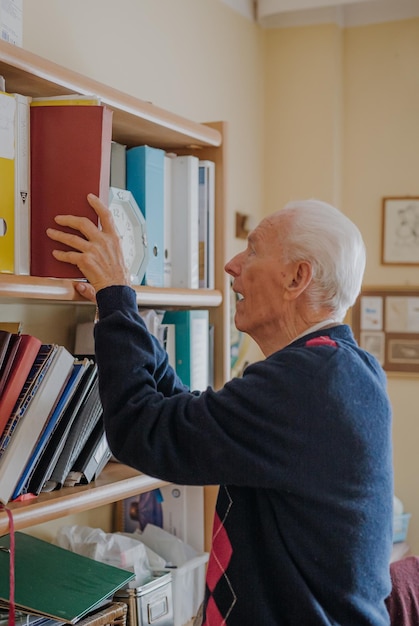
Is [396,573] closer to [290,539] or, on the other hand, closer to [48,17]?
[290,539]

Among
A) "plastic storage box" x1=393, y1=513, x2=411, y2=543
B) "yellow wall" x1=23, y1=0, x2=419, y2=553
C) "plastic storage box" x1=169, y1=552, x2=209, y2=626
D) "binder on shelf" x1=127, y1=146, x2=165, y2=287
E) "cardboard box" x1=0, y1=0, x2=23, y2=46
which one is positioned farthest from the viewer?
"yellow wall" x1=23, y1=0, x2=419, y2=553

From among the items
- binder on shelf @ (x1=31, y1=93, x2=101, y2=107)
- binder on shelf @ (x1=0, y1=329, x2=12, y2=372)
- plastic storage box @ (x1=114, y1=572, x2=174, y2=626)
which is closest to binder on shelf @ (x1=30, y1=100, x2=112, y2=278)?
binder on shelf @ (x1=31, y1=93, x2=101, y2=107)

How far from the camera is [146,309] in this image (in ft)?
6.15

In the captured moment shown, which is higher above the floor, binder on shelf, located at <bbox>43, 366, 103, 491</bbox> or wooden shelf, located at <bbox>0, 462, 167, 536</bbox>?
binder on shelf, located at <bbox>43, 366, 103, 491</bbox>

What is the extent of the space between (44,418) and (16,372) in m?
0.10

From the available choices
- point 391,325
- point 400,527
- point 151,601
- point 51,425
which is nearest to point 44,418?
point 51,425

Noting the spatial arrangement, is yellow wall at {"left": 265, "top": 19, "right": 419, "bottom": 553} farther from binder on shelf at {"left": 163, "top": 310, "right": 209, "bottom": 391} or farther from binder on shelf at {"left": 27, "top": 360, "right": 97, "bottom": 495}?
binder on shelf at {"left": 27, "top": 360, "right": 97, "bottom": 495}

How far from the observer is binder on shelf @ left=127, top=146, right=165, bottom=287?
5.70 feet

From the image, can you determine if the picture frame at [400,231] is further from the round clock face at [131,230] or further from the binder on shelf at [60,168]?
the binder on shelf at [60,168]

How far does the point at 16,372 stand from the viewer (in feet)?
4.45

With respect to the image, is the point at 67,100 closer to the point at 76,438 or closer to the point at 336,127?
the point at 76,438

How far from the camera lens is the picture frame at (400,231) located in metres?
3.13

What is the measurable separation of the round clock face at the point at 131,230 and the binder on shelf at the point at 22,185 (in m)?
0.26

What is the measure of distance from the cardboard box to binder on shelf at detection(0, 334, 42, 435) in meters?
0.54
